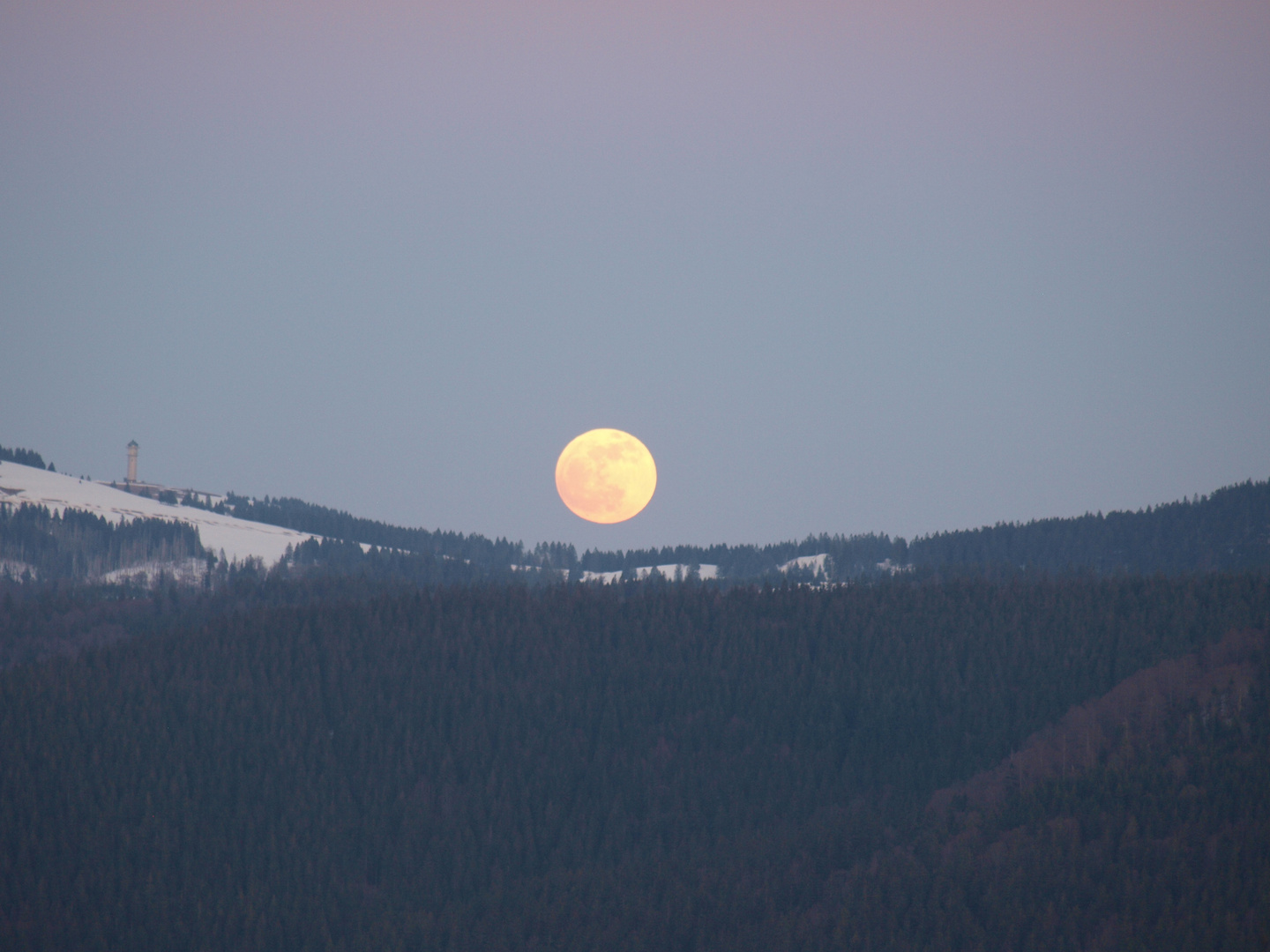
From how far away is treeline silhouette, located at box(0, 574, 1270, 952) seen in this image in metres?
79.7

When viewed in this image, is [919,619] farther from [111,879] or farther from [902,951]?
[111,879]

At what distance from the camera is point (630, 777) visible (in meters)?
106

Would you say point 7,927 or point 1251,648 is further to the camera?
point 1251,648

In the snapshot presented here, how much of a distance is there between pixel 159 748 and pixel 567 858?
3689 centimetres

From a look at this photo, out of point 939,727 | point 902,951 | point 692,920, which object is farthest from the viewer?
point 939,727

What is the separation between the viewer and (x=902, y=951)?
74125mm

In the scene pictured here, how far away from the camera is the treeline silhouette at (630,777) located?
261 ft

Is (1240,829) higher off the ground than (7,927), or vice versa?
(1240,829)

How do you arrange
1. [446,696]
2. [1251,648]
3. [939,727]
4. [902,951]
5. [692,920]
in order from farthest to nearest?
[446,696], [939,727], [1251,648], [692,920], [902,951]

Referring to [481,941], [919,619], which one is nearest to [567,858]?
[481,941]

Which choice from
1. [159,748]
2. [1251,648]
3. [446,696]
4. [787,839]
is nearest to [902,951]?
[787,839]

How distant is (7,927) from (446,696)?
40.0 meters

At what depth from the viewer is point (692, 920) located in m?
81.8

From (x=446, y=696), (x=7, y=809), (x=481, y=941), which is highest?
(x=446, y=696)
